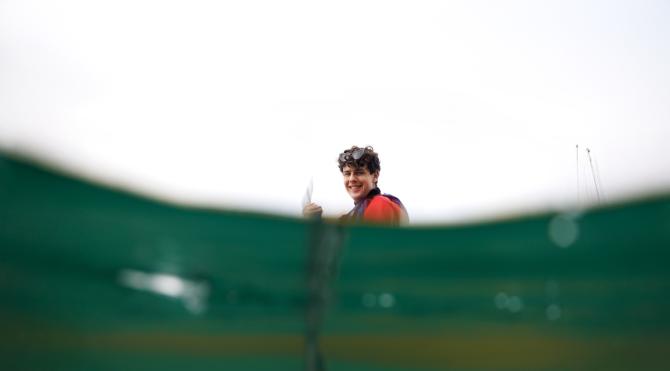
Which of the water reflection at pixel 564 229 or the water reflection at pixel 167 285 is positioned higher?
the water reflection at pixel 564 229

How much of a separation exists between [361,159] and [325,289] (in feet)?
7.50

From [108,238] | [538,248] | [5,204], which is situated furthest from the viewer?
[538,248]

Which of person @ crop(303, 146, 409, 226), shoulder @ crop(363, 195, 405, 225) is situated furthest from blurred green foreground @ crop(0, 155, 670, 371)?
person @ crop(303, 146, 409, 226)

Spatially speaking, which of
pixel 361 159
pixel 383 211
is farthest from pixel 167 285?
pixel 361 159

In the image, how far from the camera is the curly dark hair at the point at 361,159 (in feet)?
16.6

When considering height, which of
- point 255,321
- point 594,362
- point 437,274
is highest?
point 437,274

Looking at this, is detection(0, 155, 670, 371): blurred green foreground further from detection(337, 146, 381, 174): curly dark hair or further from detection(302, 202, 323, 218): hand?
detection(337, 146, 381, 174): curly dark hair

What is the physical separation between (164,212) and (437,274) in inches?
63.0

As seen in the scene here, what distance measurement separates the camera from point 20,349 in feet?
8.73

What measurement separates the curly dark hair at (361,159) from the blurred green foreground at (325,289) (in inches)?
79.5

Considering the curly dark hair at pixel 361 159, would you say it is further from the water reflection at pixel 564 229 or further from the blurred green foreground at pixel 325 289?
the water reflection at pixel 564 229

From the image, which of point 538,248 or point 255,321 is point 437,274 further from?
point 255,321

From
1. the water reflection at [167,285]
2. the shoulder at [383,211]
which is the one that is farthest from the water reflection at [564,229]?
the water reflection at [167,285]

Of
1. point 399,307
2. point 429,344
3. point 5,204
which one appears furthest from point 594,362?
point 5,204
